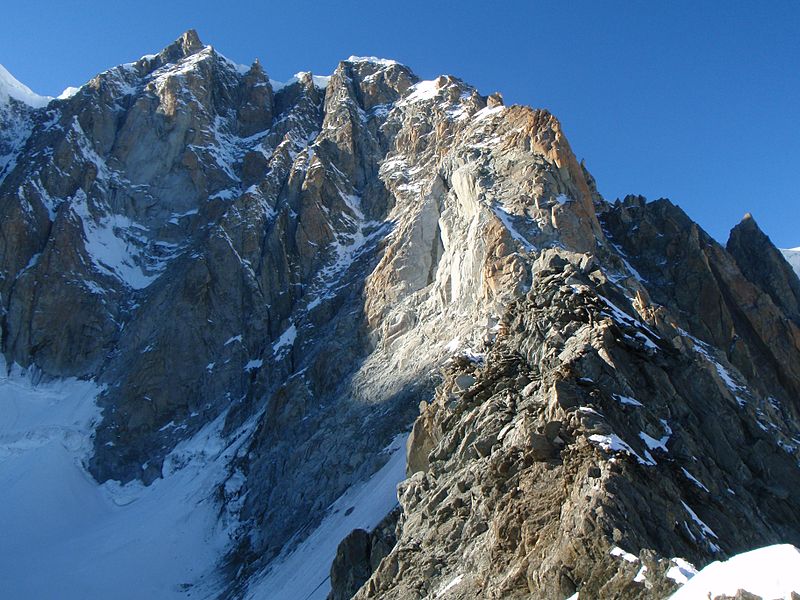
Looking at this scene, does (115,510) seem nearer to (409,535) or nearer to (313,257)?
(313,257)

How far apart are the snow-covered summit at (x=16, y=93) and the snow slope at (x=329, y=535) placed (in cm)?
10209

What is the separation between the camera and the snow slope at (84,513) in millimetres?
69750

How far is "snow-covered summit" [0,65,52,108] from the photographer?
133375mm

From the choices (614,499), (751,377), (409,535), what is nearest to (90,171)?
(751,377)

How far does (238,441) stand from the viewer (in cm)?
7938

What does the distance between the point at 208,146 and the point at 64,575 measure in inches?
2558

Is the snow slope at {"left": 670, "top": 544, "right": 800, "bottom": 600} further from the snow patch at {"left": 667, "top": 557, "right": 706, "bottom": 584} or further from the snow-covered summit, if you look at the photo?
the snow-covered summit

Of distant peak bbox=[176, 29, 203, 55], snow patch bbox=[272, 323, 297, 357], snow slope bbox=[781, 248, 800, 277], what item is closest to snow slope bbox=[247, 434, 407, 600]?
snow patch bbox=[272, 323, 297, 357]

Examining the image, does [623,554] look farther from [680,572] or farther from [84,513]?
[84,513]

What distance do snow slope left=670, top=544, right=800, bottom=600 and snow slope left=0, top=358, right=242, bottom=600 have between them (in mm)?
55369

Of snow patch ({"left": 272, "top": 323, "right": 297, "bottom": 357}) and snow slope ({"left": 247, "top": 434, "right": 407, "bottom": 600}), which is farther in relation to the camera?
snow patch ({"left": 272, "top": 323, "right": 297, "bottom": 357})

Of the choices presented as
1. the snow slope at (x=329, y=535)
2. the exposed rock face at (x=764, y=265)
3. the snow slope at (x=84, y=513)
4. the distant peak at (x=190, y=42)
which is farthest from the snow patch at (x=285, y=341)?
the distant peak at (x=190, y=42)

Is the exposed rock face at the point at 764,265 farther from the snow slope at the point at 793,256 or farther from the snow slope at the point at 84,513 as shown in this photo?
the snow slope at the point at 84,513

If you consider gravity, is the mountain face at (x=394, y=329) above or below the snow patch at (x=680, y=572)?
above
